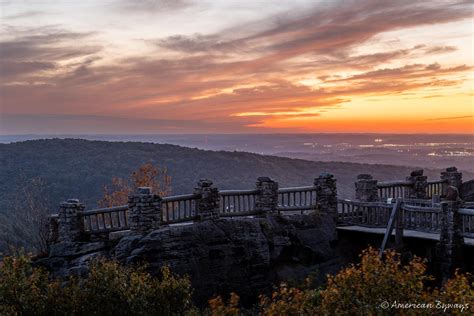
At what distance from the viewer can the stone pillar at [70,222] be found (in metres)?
24.6

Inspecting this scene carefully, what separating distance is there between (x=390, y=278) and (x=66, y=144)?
465 feet

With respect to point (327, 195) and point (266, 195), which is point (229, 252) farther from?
point (327, 195)

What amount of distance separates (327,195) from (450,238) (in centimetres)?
820

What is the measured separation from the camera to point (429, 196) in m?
34.5

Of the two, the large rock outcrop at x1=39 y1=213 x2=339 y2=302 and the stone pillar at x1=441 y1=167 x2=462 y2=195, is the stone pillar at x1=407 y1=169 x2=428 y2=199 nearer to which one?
the stone pillar at x1=441 y1=167 x2=462 y2=195

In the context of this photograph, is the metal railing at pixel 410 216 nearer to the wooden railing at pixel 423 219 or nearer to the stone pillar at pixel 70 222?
the wooden railing at pixel 423 219

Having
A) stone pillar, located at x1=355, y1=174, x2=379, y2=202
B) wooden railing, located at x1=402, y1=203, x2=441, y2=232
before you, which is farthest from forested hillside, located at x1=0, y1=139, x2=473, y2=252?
wooden railing, located at x1=402, y1=203, x2=441, y2=232

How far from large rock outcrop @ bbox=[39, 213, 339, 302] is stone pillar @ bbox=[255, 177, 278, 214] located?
512mm

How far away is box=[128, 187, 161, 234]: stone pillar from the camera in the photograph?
23812 mm

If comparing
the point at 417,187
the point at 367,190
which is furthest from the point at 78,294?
the point at 417,187

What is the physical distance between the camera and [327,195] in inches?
1153

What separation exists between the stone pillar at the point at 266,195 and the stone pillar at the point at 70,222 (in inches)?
367

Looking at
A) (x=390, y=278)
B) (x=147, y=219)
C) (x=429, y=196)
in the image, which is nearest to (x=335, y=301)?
(x=390, y=278)

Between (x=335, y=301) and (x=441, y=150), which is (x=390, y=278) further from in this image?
(x=441, y=150)
